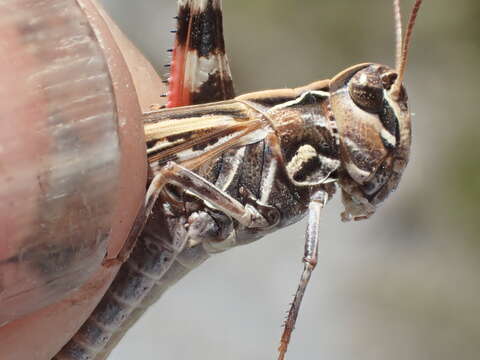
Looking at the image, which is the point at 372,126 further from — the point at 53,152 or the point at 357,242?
the point at 357,242

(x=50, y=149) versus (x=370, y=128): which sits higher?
(x=50, y=149)

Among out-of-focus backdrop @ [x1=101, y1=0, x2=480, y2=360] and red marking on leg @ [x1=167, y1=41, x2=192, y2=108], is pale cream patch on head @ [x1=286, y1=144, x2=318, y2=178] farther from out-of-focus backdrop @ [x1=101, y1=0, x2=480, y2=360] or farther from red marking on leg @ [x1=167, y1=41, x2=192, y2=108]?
out-of-focus backdrop @ [x1=101, y1=0, x2=480, y2=360]

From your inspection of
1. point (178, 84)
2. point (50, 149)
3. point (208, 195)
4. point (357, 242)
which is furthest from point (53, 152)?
point (357, 242)

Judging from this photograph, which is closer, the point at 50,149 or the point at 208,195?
the point at 50,149

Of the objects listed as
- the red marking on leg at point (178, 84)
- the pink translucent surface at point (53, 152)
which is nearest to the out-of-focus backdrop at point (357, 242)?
the red marking on leg at point (178, 84)

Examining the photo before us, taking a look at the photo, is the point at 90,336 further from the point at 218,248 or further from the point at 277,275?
the point at 277,275

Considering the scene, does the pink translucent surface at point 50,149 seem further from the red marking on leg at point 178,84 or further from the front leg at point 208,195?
the red marking on leg at point 178,84

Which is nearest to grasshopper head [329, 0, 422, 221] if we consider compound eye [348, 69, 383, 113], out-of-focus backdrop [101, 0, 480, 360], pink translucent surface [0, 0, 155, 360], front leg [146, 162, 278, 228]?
compound eye [348, 69, 383, 113]
